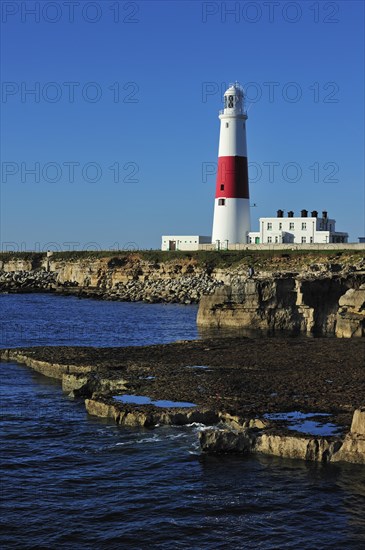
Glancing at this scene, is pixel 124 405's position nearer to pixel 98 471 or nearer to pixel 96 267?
pixel 98 471

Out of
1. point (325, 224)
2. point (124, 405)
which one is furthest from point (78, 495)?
point (325, 224)

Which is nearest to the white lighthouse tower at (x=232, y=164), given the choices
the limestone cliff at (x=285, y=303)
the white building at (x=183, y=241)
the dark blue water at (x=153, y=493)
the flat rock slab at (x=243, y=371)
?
the white building at (x=183, y=241)

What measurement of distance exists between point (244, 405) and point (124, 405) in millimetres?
3117

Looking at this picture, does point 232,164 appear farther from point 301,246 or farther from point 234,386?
point 234,386

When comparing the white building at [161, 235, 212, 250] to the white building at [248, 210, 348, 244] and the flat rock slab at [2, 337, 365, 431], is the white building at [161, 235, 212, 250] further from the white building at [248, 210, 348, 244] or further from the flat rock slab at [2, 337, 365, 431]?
the flat rock slab at [2, 337, 365, 431]

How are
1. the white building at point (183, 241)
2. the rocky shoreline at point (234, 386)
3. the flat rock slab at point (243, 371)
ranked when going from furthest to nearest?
1. the white building at point (183, 241)
2. the flat rock slab at point (243, 371)
3. the rocky shoreline at point (234, 386)

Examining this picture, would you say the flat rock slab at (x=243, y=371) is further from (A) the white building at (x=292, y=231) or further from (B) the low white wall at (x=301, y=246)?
(A) the white building at (x=292, y=231)

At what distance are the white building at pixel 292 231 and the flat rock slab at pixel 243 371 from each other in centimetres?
5316

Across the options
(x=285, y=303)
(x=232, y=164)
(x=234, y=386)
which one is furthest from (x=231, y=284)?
(x=232, y=164)

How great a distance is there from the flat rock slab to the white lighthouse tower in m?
45.8

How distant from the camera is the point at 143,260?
93375 millimetres

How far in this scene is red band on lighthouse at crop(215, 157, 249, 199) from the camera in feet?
264

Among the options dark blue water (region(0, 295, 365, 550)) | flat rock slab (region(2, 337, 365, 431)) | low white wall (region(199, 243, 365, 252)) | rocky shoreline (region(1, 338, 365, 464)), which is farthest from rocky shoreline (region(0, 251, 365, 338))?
dark blue water (region(0, 295, 365, 550))

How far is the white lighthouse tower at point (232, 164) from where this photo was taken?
8056cm
